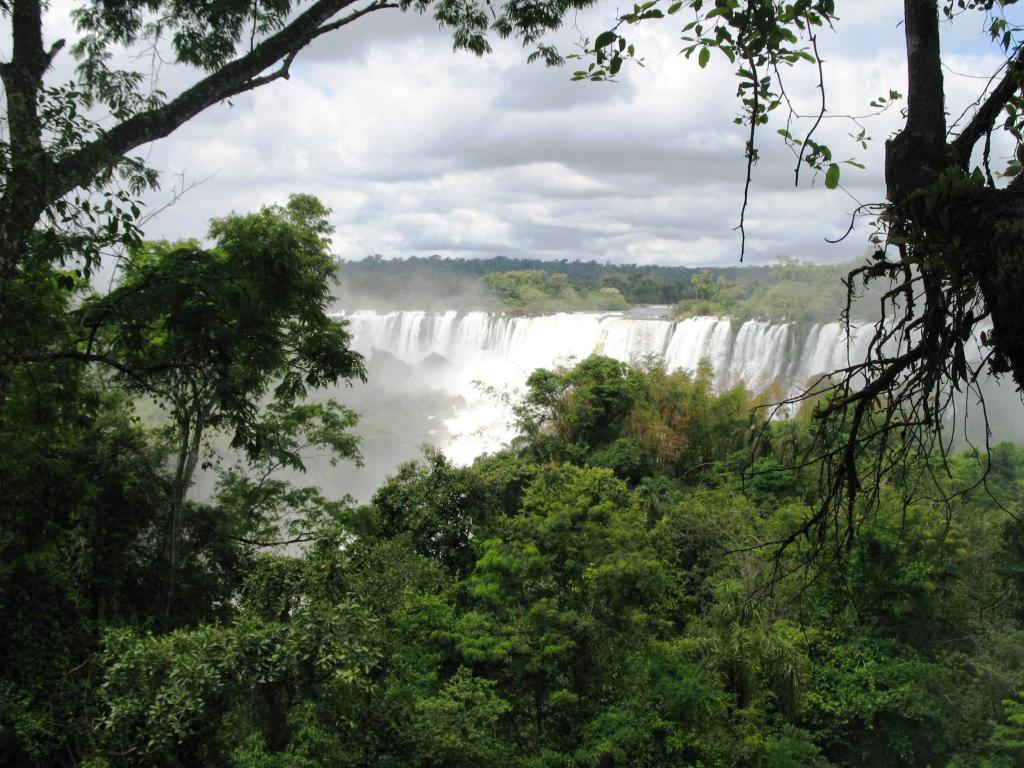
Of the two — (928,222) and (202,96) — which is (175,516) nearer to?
(202,96)

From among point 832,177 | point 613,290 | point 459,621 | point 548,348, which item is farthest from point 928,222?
point 613,290

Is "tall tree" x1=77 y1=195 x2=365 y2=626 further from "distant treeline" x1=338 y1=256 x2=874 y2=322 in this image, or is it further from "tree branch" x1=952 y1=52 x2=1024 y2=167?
"distant treeline" x1=338 y1=256 x2=874 y2=322

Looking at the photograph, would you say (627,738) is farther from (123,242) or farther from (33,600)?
(33,600)

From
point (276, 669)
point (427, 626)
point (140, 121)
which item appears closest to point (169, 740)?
point (276, 669)

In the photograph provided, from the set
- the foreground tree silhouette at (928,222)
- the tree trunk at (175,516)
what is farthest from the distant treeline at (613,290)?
the foreground tree silhouette at (928,222)

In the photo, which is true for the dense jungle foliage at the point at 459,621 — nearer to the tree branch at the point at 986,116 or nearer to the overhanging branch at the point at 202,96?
the overhanging branch at the point at 202,96
